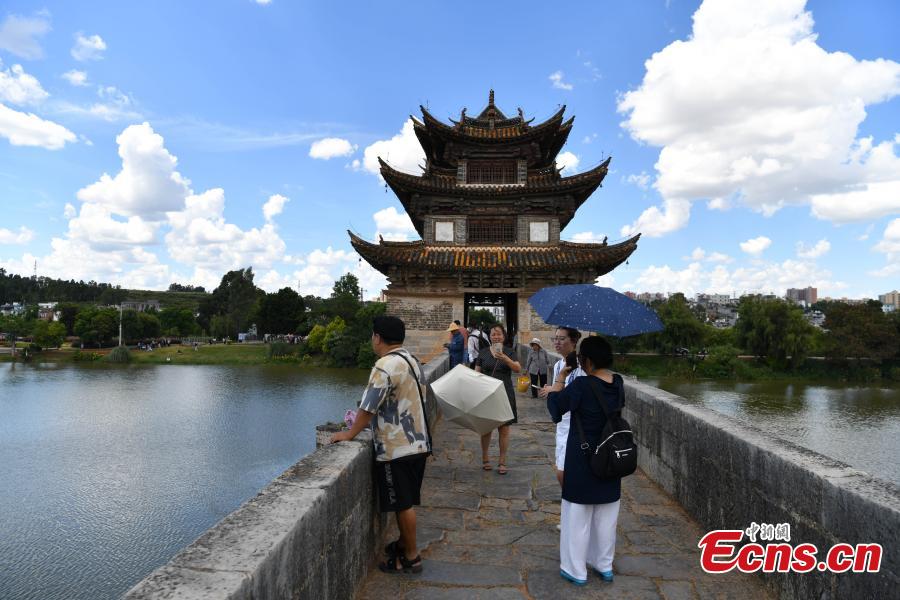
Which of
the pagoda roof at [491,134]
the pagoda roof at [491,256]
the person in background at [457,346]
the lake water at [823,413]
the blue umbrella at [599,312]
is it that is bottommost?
the lake water at [823,413]

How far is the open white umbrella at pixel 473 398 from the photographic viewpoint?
4660mm

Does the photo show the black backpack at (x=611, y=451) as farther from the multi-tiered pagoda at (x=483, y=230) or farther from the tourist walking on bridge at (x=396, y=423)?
the multi-tiered pagoda at (x=483, y=230)

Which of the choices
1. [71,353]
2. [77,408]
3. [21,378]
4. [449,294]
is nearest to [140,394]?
[77,408]

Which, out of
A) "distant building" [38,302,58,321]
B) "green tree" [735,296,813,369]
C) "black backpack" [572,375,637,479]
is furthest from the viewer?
"distant building" [38,302,58,321]

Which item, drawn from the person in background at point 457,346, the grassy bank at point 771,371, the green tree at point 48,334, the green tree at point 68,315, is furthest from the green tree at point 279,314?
the person in background at point 457,346

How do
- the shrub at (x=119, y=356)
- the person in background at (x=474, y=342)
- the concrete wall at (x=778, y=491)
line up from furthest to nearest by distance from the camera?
the shrub at (x=119, y=356) < the person in background at (x=474, y=342) < the concrete wall at (x=778, y=491)

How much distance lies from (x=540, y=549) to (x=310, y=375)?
40.0 meters

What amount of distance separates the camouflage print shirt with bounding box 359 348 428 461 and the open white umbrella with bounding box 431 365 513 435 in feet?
4.76

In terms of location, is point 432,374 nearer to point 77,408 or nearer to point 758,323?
point 77,408

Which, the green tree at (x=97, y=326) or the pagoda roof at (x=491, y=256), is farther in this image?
the green tree at (x=97, y=326)

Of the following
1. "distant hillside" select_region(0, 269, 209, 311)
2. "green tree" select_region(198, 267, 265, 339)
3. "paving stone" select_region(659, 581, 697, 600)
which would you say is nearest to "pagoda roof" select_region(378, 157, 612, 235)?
"paving stone" select_region(659, 581, 697, 600)

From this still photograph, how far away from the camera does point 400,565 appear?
346 centimetres

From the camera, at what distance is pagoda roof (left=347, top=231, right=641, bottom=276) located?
16578 millimetres

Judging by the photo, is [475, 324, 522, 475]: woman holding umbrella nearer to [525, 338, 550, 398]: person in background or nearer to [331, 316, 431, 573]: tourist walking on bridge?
[331, 316, 431, 573]: tourist walking on bridge
